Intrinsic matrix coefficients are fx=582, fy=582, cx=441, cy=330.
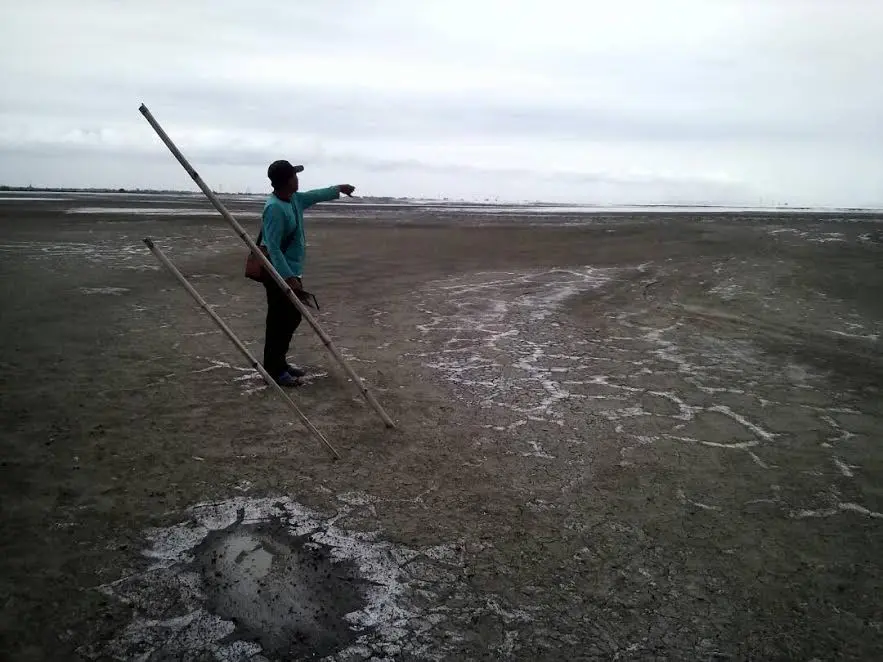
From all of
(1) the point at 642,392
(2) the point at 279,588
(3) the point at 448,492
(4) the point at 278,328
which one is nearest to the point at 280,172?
(4) the point at 278,328

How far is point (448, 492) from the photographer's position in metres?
4.17

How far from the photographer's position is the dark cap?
574cm

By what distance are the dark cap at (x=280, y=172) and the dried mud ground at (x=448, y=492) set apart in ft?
7.09

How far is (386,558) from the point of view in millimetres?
3439

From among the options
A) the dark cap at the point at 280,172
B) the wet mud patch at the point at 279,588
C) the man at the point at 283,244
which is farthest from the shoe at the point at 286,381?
the wet mud patch at the point at 279,588

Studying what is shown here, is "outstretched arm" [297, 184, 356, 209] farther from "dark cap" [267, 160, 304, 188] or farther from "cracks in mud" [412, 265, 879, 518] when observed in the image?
"cracks in mud" [412, 265, 879, 518]

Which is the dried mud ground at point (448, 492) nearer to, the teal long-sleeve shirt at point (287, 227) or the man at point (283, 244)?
the man at point (283, 244)

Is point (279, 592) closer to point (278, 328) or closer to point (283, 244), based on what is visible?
point (278, 328)

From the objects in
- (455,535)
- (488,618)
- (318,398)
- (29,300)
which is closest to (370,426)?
(318,398)

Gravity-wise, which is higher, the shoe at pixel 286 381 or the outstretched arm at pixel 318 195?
the outstretched arm at pixel 318 195

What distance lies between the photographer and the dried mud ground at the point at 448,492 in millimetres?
2891

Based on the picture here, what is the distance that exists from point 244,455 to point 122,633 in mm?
1934

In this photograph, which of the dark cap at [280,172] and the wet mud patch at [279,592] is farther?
the dark cap at [280,172]

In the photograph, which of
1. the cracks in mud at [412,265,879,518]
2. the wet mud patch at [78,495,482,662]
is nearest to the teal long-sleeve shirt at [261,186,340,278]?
the cracks in mud at [412,265,879,518]
